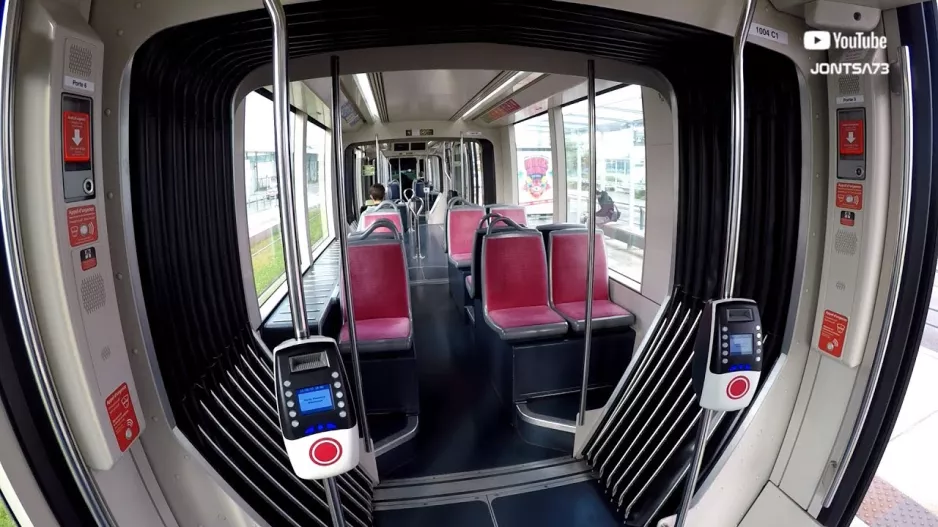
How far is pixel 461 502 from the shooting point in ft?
→ 8.36

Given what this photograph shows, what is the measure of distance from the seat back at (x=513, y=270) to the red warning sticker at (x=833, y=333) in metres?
2.13

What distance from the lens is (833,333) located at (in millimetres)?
1907

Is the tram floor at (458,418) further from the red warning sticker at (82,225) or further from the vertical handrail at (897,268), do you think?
the red warning sticker at (82,225)

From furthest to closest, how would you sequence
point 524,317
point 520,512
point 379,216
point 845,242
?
1. point 379,216
2. point 524,317
3. point 520,512
4. point 845,242

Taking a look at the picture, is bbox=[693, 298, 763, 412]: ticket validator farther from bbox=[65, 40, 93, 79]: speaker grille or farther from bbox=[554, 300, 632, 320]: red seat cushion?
bbox=[554, 300, 632, 320]: red seat cushion

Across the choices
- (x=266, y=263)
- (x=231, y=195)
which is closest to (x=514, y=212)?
(x=266, y=263)

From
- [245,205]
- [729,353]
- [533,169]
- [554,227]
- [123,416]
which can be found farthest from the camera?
[533,169]

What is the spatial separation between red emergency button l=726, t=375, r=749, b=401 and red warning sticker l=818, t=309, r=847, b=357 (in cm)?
62

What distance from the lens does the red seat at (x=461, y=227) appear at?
264 inches

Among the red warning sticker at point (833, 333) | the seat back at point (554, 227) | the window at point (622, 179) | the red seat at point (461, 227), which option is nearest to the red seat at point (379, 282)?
the seat back at point (554, 227)

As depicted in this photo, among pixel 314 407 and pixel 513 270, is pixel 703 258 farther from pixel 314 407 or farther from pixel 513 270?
pixel 314 407

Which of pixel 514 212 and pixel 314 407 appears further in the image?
pixel 514 212

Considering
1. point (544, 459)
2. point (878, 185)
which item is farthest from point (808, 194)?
point (544, 459)

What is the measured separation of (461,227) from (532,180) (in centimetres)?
232
